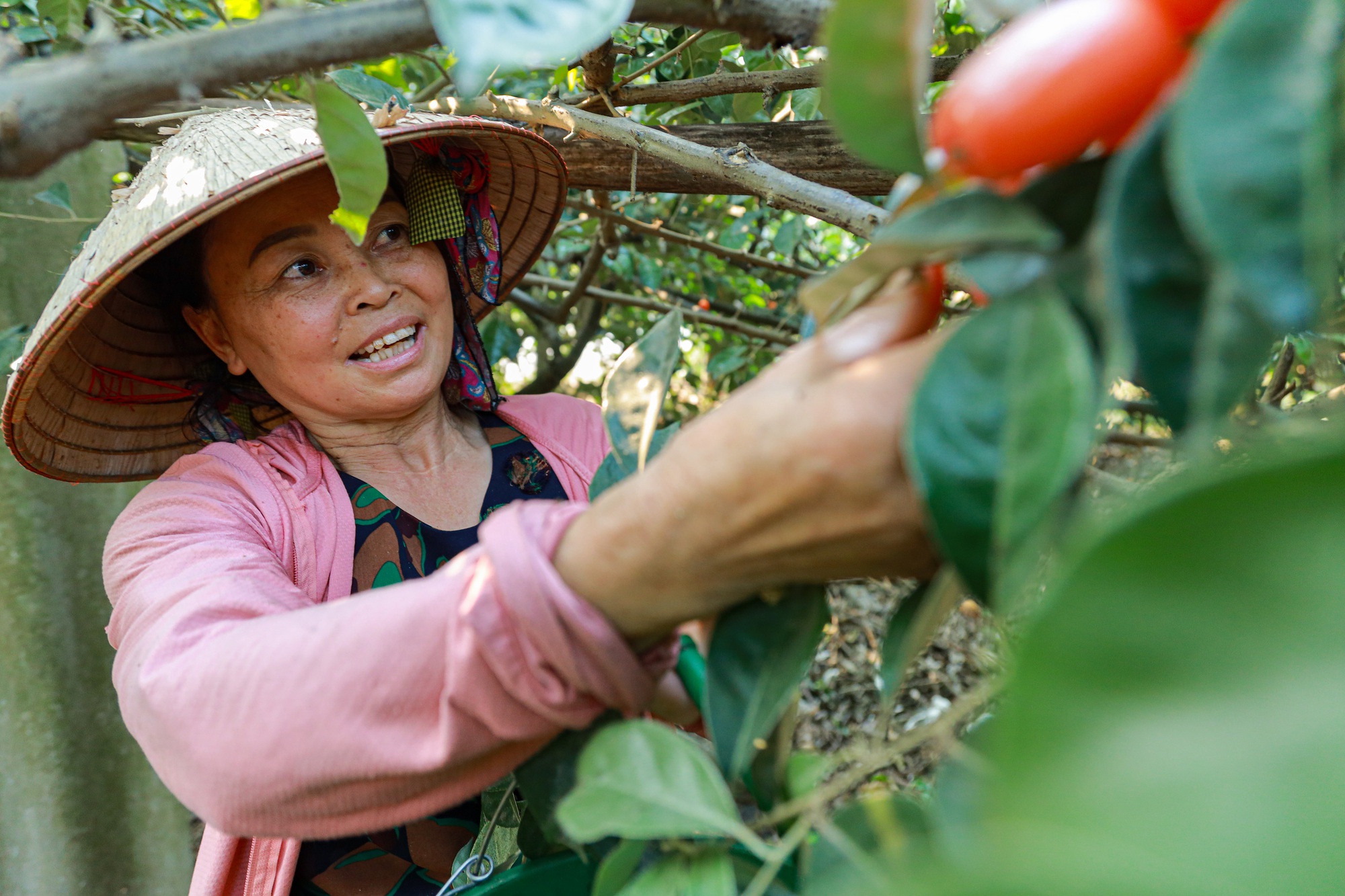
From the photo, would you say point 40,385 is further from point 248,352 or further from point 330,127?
point 330,127

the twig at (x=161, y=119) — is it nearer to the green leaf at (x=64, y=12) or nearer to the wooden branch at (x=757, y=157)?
the green leaf at (x=64, y=12)

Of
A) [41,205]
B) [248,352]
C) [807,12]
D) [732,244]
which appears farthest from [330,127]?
[732,244]

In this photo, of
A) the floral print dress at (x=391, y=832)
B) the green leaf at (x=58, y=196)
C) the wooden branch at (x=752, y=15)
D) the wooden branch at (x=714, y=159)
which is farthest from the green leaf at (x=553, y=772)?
the green leaf at (x=58, y=196)

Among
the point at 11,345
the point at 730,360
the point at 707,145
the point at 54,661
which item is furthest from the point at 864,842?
the point at 54,661

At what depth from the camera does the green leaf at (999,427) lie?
26 cm

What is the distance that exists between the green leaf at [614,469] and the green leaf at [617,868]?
182 millimetres

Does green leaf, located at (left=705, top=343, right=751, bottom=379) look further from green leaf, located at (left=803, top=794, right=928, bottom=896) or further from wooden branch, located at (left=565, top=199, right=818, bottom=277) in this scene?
green leaf, located at (left=803, top=794, right=928, bottom=896)

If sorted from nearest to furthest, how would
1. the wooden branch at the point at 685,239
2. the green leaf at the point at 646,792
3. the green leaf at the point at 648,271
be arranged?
1. the green leaf at the point at 646,792
2. the wooden branch at the point at 685,239
3. the green leaf at the point at 648,271

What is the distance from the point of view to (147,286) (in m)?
1.16

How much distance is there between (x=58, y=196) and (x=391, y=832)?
50.3 inches

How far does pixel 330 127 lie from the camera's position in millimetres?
501

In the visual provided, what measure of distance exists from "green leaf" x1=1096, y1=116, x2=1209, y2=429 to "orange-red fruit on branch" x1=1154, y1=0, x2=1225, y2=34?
52mm

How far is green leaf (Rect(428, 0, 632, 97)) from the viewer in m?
0.33

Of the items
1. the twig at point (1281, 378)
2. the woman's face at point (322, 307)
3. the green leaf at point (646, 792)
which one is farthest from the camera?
the twig at point (1281, 378)
